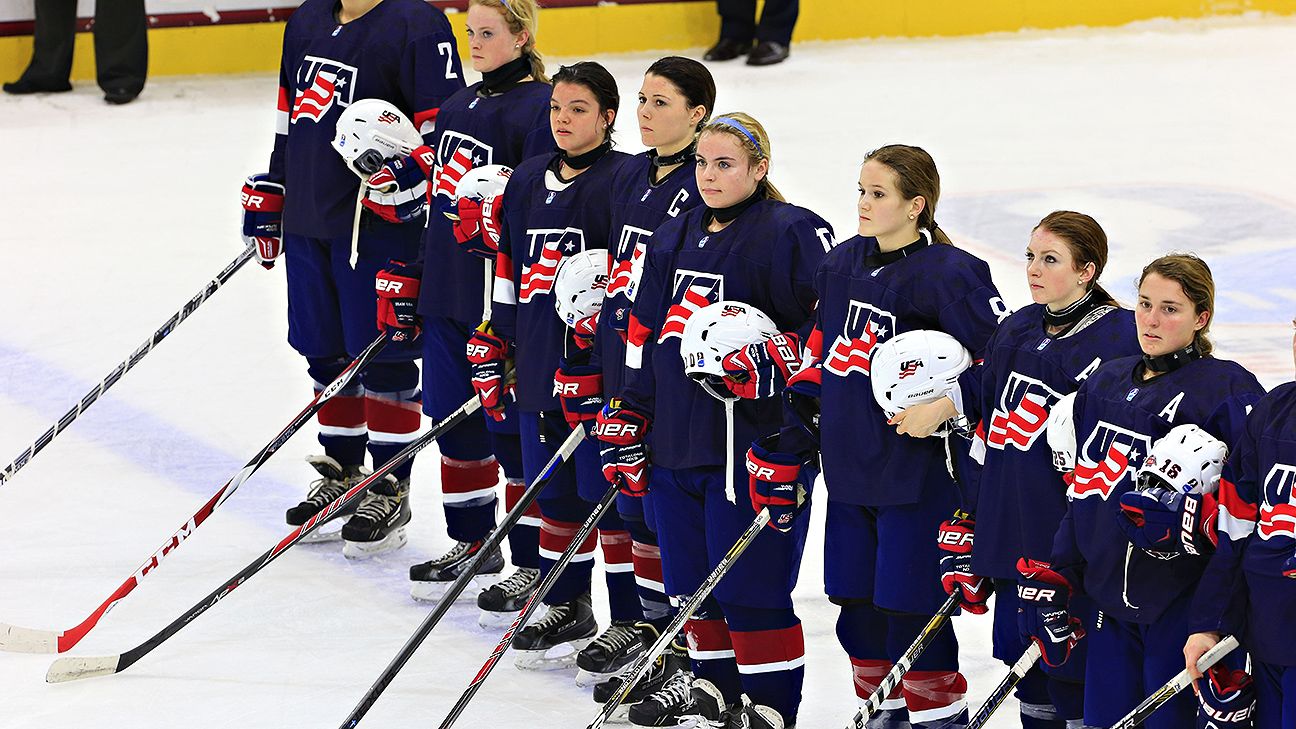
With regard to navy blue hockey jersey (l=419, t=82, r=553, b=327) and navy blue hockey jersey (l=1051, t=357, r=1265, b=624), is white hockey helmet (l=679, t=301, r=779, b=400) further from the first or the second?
navy blue hockey jersey (l=419, t=82, r=553, b=327)

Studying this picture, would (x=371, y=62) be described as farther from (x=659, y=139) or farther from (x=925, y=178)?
(x=925, y=178)

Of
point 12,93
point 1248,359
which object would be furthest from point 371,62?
point 12,93

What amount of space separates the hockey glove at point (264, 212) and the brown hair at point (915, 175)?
211cm

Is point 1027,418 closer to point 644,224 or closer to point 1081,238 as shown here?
point 1081,238

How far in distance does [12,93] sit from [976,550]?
766 centimetres

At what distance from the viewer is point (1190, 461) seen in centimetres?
288

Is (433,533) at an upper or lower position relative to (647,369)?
lower

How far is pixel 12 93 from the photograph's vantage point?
963cm

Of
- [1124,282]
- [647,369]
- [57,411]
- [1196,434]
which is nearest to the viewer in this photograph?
[1196,434]

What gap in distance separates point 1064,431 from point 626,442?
0.97 meters

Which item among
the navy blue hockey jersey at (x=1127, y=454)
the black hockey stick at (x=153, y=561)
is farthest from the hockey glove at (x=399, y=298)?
the navy blue hockey jersey at (x=1127, y=454)

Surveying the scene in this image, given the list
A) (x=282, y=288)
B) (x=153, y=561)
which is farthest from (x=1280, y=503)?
(x=282, y=288)

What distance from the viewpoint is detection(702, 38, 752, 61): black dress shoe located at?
1098cm

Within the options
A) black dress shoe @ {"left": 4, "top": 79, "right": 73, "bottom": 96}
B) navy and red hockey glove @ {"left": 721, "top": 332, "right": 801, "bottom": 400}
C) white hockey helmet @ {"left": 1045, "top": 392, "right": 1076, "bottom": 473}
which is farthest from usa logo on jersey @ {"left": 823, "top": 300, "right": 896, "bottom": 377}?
black dress shoe @ {"left": 4, "top": 79, "right": 73, "bottom": 96}
